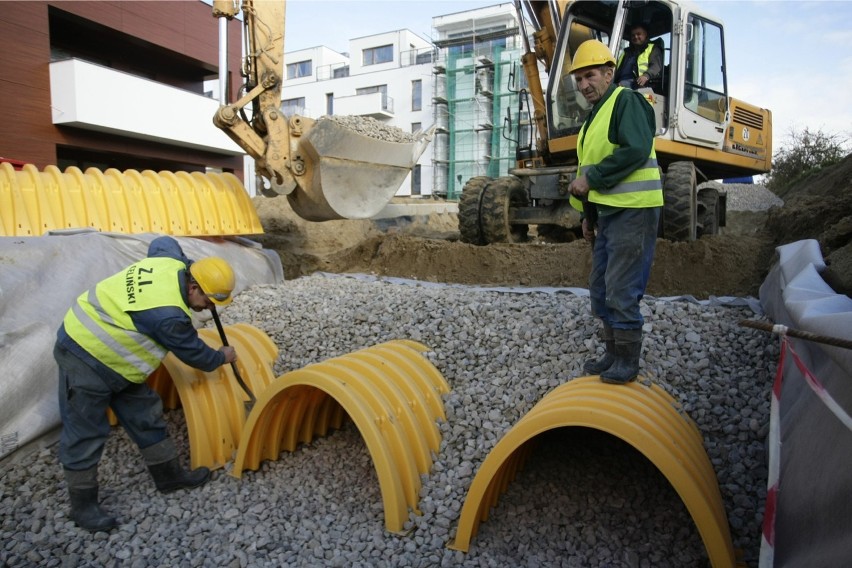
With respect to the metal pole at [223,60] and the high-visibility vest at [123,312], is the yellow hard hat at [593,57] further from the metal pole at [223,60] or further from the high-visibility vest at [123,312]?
the metal pole at [223,60]

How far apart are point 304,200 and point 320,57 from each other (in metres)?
34.7

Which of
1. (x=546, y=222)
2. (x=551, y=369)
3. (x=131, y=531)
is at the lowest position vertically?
(x=131, y=531)

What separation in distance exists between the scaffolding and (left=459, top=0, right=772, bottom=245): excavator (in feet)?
75.9

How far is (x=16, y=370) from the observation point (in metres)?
3.70

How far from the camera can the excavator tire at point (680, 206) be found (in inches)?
250

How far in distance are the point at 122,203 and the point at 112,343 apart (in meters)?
3.33

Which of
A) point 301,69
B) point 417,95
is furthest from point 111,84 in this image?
point 301,69

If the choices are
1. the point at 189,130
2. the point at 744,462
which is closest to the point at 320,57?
the point at 189,130

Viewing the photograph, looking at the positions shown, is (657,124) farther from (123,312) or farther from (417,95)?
(417,95)

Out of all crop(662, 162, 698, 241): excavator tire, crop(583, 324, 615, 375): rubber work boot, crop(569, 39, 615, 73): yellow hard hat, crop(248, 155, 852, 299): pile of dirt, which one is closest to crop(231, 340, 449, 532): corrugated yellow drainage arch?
crop(583, 324, 615, 375): rubber work boot

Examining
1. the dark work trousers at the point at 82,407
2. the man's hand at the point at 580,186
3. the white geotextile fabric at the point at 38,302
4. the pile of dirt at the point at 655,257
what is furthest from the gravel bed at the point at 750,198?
the dark work trousers at the point at 82,407

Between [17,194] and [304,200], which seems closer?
[17,194]

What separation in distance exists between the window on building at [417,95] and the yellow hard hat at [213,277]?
31759mm

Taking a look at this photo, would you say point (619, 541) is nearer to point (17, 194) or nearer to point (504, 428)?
point (504, 428)
